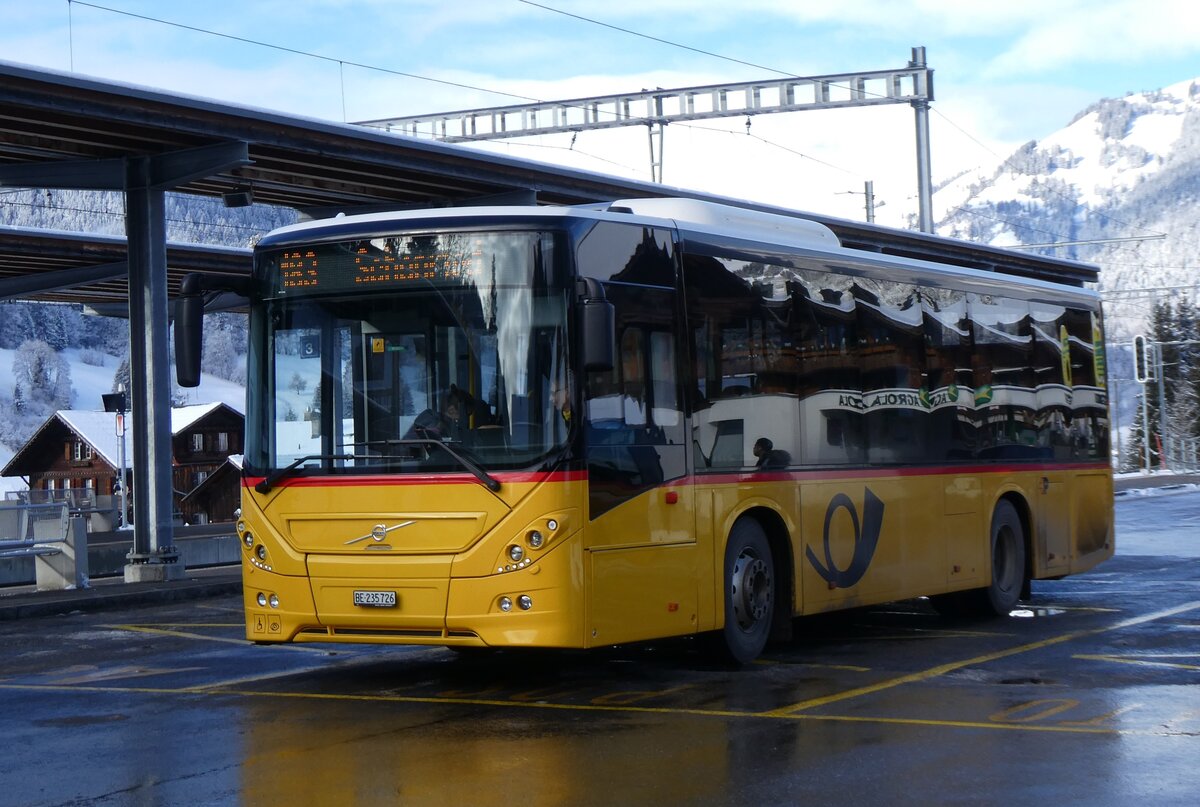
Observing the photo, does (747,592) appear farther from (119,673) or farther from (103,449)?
(103,449)

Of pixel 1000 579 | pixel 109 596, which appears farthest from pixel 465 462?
pixel 109 596

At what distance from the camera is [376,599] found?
10.6 m

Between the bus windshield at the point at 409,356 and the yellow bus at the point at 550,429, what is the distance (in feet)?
0.05

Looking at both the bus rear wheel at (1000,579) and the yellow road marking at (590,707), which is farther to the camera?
the bus rear wheel at (1000,579)

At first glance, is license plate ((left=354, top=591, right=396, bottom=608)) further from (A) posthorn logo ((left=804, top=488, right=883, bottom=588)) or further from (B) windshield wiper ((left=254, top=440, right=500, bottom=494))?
(A) posthorn logo ((left=804, top=488, right=883, bottom=588))

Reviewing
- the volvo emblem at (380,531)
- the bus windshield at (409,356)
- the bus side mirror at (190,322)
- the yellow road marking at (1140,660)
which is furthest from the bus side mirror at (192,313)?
the yellow road marking at (1140,660)

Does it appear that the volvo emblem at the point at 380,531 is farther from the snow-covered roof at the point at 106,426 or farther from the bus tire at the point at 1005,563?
the snow-covered roof at the point at 106,426

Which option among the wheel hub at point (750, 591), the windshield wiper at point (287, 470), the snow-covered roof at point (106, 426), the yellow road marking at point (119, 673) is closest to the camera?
the windshield wiper at point (287, 470)

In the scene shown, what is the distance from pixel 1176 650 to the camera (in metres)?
12.6

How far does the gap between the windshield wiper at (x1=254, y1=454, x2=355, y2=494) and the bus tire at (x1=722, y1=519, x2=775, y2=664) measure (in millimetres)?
2745

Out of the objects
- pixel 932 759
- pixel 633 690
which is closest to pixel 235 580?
pixel 633 690

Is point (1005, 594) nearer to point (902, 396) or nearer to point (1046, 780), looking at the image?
point (902, 396)

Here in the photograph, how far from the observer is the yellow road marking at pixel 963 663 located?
10.2 metres

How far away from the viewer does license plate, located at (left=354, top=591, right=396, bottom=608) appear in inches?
416
